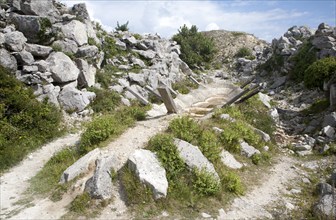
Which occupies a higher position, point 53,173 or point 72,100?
point 72,100

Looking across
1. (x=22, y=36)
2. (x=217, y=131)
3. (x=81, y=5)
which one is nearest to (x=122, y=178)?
(x=217, y=131)

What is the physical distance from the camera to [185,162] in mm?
10695

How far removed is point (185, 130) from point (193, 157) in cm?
202

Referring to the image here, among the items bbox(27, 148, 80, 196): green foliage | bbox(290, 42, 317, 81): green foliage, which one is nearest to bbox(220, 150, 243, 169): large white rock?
bbox(27, 148, 80, 196): green foliage

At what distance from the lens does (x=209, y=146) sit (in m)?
12.3

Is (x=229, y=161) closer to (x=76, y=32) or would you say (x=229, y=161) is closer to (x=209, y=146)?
(x=209, y=146)

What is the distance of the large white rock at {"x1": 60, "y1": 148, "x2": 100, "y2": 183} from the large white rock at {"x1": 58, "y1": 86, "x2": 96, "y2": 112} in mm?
6450

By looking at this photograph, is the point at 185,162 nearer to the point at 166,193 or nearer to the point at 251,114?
the point at 166,193

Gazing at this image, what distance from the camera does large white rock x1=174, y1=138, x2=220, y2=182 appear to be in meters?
10.7

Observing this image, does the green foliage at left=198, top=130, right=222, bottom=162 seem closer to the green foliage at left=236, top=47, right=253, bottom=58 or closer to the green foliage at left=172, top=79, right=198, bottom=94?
the green foliage at left=172, top=79, right=198, bottom=94

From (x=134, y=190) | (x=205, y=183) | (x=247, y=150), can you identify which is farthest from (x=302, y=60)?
(x=134, y=190)

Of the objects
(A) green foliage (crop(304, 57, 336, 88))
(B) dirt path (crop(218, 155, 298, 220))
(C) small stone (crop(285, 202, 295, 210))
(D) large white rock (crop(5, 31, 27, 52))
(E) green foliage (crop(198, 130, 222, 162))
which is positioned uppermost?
(D) large white rock (crop(5, 31, 27, 52))

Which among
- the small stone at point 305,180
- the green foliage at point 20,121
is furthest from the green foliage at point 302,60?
the green foliage at point 20,121

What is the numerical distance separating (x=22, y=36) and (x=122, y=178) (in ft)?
41.6
